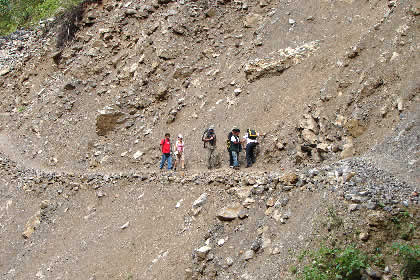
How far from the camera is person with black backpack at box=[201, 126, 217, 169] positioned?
1412cm

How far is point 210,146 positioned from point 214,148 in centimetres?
32

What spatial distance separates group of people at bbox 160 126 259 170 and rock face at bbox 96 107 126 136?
11.9 feet

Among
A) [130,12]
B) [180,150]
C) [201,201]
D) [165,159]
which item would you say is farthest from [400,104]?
[130,12]

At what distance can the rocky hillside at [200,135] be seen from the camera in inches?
365

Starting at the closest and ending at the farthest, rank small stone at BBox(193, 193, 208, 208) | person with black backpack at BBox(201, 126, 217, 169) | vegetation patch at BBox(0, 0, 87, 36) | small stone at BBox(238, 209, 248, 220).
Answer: small stone at BBox(238, 209, 248, 220) → small stone at BBox(193, 193, 208, 208) → person with black backpack at BBox(201, 126, 217, 169) → vegetation patch at BBox(0, 0, 87, 36)

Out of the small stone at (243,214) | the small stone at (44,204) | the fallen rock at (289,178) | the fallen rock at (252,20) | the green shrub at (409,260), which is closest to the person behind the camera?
the green shrub at (409,260)

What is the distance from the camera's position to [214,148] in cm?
1443

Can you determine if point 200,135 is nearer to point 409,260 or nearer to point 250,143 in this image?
point 250,143

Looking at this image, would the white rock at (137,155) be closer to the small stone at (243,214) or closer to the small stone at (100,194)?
the small stone at (100,194)

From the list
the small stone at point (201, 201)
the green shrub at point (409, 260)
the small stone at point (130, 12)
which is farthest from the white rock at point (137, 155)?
the green shrub at point (409, 260)

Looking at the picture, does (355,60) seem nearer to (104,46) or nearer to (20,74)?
(104,46)

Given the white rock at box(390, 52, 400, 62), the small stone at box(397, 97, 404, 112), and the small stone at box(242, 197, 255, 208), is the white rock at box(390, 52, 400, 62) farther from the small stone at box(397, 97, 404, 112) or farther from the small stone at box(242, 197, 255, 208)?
the small stone at box(242, 197, 255, 208)

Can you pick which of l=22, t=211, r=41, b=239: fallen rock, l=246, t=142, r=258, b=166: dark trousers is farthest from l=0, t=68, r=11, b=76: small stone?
l=246, t=142, r=258, b=166: dark trousers

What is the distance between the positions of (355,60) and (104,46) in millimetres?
13486
